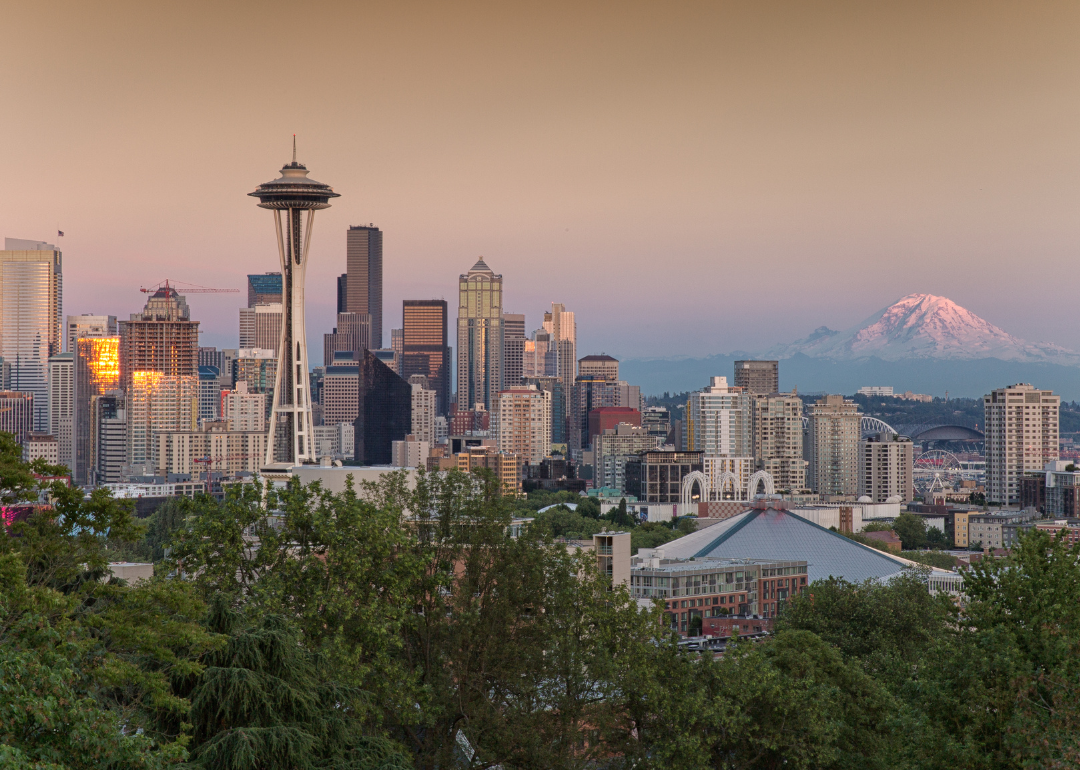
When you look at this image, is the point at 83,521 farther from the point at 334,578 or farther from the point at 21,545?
the point at 334,578

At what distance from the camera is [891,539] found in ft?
480

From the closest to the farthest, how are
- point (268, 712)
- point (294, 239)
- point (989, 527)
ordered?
point (268, 712)
point (294, 239)
point (989, 527)

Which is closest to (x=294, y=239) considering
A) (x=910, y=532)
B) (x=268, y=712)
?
(x=910, y=532)

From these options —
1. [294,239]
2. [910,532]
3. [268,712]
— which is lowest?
[910,532]

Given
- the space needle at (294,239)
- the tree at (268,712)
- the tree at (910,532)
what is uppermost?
the space needle at (294,239)

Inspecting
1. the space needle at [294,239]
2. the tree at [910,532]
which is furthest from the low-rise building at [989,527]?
the space needle at [294,239]

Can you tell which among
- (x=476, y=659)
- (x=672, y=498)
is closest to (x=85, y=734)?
(x=476, y=659)

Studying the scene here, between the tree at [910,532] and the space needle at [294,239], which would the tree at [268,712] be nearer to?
the space needle at [294,239]

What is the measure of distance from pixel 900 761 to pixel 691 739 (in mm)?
4275

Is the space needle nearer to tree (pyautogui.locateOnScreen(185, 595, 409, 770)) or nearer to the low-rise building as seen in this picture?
the low-rise building

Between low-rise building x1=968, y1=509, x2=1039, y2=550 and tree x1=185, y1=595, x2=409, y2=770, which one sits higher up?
tree x1=185, y1=595, x2=409, y2=770

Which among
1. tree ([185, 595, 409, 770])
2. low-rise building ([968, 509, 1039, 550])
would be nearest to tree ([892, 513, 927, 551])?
low-rise building ([968, 509, 1039, 550])

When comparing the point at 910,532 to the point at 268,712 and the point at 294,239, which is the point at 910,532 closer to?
the point at 294,239

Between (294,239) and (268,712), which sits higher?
(294,239)
